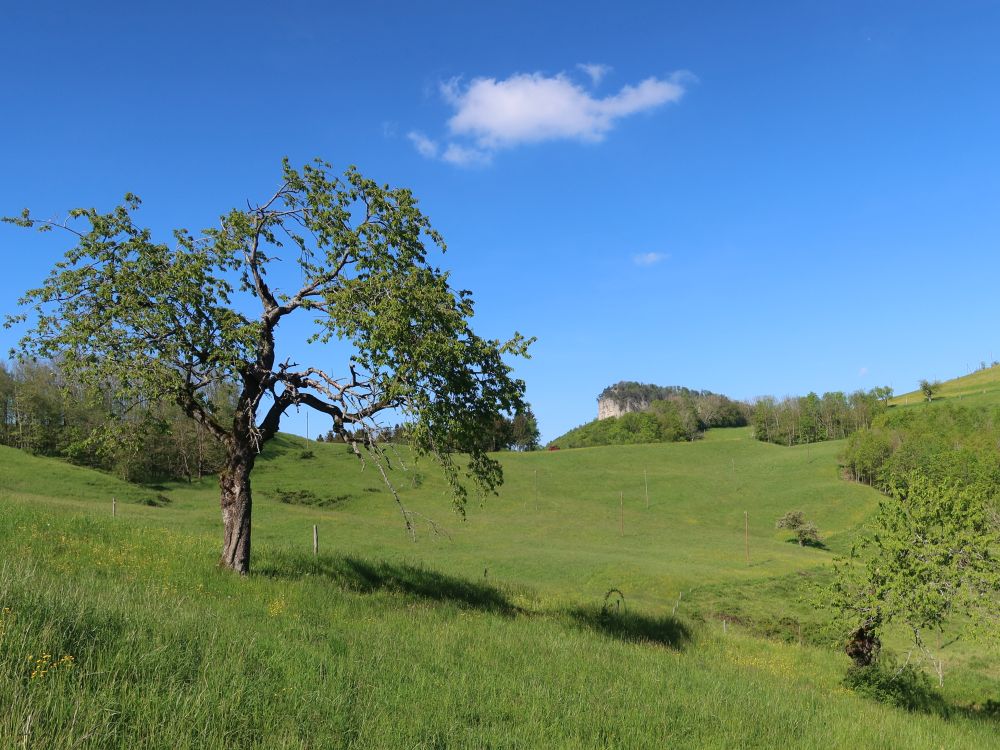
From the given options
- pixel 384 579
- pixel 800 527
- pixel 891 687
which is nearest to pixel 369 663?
pixel 384 579

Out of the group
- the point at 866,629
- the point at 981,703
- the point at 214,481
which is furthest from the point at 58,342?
the point at 214,481

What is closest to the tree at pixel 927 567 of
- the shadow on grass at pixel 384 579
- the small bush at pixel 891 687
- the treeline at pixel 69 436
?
the small bush at pixel 891 687

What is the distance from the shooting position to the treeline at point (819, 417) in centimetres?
17688

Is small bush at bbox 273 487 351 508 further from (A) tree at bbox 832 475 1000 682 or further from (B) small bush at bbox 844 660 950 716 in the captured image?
(A) tree at bbox 832 475 1000 682

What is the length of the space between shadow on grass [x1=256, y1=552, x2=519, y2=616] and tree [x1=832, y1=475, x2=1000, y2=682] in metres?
10.7

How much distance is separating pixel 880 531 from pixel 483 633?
1350 centimetres

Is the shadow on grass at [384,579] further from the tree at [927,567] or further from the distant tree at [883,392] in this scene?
the distant tree at [883,392]

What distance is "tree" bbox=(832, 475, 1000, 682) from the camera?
17656 mm

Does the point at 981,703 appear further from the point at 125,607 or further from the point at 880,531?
the point at 125,607

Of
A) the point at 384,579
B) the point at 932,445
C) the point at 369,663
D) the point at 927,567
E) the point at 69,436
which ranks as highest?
the point at 69,436

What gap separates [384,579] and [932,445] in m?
127

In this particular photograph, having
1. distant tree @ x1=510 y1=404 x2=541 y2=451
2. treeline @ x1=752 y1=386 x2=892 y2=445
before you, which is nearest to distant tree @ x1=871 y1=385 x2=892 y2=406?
treeline @ x1=752 y1=386 x2=892 y2=445

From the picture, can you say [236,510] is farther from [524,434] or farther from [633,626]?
[524,434]

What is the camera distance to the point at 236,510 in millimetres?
16641
